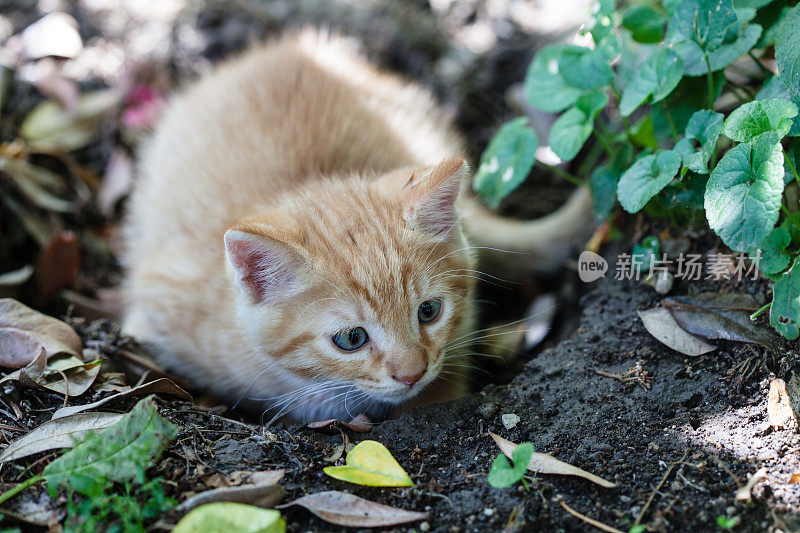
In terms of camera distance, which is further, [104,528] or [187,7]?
[187,7]

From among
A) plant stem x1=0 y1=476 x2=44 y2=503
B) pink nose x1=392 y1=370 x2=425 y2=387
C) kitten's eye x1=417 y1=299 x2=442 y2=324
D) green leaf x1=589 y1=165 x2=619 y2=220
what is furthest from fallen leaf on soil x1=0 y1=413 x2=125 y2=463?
green leaf x1=589 y1=165 x2=619 y2=220

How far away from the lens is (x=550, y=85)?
8.29 feet

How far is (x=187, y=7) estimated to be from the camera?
4.35m

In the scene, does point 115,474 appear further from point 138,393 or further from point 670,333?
point 670,333

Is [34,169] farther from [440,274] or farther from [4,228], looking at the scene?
[440,274]

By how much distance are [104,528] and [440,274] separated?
4.09 feet

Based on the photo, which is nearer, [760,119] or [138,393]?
[760,119]

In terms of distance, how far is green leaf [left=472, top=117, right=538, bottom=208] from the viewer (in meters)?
2.56

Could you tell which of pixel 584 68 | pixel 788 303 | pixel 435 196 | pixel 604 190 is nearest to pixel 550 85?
pixel 584 68

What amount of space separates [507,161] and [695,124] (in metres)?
0.73

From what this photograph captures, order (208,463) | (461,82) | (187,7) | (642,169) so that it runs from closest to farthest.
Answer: (208,463) < (642,169) < (461,82) < (187,7)

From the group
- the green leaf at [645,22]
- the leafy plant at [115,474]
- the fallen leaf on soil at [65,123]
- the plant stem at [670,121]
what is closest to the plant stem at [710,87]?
the plant stem at [670,121]

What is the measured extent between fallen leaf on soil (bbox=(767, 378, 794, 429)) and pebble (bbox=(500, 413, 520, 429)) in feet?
2.40

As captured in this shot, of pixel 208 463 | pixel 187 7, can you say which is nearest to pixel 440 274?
pixel 208 463
